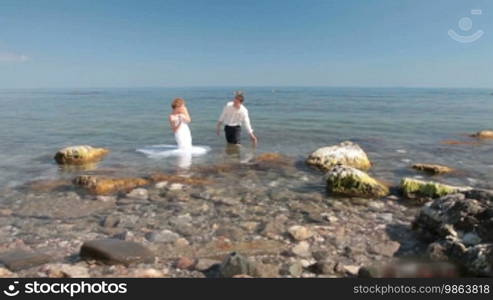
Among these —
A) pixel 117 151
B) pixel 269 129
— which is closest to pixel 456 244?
pixel 117 151

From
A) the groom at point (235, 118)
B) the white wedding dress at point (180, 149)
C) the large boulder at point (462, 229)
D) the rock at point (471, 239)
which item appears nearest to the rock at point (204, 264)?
the large boulder at point (462, 229)

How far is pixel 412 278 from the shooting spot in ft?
16.7

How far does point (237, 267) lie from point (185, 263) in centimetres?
99

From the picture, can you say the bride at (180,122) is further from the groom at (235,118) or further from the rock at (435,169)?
the rock at (435,169)

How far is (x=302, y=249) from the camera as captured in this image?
6.37 meters

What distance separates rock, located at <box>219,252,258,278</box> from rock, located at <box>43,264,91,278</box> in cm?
200

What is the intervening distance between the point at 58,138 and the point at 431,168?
62.3 ft

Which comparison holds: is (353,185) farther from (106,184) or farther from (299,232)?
(106,184)

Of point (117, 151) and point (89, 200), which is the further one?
point (117, 151)

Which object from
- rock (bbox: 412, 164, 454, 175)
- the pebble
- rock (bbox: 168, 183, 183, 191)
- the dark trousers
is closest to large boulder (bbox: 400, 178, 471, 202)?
rock (bbox: 412, 164, 454, 175)

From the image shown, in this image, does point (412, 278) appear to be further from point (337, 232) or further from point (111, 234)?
point (111, 234)

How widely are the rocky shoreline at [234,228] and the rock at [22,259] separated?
0.02 m

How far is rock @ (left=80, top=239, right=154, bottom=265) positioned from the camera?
577 centimetres

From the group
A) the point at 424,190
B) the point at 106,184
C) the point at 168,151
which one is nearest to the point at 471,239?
the point at 424,190
